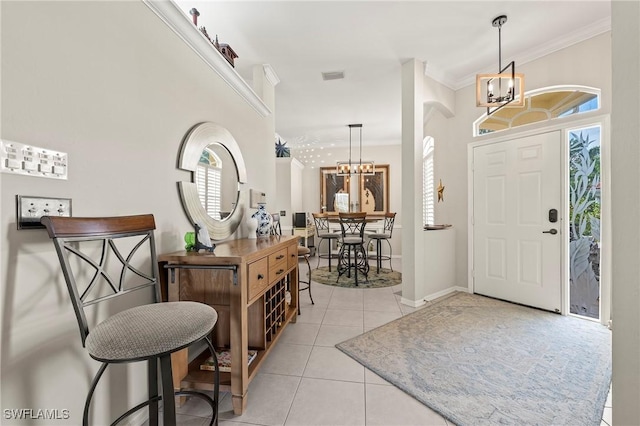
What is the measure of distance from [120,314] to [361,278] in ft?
12.4

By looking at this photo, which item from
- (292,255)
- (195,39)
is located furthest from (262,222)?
(195,39)

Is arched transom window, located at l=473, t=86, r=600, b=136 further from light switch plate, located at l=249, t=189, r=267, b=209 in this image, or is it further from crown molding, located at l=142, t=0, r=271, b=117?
crown molding, located at l=142, t=0, r=271, b=117

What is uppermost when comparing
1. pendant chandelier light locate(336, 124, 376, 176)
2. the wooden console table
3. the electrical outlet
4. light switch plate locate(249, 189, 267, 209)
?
→ pendant chandelier light locate(336, 124, 376, 176)

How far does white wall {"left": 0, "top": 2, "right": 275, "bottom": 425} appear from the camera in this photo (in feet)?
2.96

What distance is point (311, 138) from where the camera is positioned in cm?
637

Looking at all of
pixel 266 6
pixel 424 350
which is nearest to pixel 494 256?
pixel 424 350

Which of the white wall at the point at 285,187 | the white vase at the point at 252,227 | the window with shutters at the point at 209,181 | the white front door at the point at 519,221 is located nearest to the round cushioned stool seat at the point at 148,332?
the window with shutters at the point at 209,181

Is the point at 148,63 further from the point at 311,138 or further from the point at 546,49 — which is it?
the point at 311,138

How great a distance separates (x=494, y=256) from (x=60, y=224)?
4095 mm

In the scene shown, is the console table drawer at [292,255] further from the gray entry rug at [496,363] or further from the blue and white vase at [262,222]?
the gray entry rug at [496,363]

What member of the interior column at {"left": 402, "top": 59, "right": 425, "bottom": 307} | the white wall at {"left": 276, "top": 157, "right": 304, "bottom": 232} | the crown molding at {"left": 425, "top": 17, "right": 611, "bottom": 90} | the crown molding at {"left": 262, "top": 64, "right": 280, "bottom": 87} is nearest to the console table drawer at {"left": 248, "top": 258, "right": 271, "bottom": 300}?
the interior column at {"left": 402, "top": 59, "right": 425, "bottom": 307}

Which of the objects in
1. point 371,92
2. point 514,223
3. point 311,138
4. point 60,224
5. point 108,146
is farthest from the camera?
point 311,138

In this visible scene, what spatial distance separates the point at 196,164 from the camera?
1850 millimetres

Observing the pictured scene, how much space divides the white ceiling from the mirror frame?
1153mm
